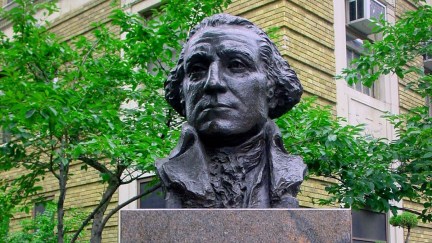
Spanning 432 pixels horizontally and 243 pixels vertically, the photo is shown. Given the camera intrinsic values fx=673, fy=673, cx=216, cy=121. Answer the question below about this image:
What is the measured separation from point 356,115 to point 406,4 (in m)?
3.10

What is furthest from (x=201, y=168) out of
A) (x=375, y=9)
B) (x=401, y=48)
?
(x=375, y=9)

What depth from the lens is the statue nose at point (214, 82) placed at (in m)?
3.44

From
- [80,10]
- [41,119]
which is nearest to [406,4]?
[80,10]

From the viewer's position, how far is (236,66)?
3.57 meters

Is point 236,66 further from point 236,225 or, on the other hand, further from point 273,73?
point 236,225

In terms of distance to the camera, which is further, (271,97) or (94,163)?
(94,163)

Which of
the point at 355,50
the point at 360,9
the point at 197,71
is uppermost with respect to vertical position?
the point at 360,9

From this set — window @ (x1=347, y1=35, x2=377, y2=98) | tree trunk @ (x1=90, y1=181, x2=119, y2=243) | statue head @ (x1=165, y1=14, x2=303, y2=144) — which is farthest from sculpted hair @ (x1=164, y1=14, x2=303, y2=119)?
window @ (x1=347, y1=35, x2=377, y2=98)

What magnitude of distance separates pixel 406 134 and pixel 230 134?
3795 millimetres

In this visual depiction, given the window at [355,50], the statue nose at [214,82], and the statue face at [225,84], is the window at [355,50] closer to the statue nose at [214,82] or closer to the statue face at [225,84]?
the statue face at [225,84]

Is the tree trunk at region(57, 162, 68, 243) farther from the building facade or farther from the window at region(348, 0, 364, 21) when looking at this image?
the window at region(348, 0, 364, 21)

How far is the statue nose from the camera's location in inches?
135

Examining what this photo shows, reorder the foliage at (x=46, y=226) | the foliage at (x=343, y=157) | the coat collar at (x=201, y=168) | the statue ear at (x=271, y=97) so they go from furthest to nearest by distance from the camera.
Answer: the foliage at (x=46, y=226)
the foliage at (x=343, y=157)
the statue ear at (x=271, y=97)
the coat collar at (x=201, y=168)

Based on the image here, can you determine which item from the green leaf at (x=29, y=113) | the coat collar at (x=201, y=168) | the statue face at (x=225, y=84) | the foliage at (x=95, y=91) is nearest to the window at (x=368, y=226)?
the foliage at (x=95, y=91)
